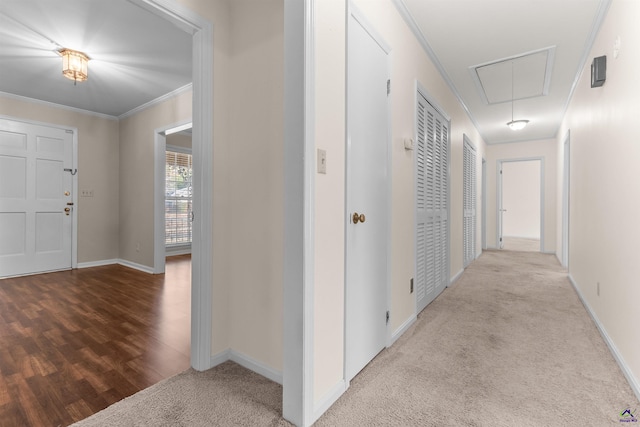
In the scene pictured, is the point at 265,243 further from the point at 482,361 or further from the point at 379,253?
the point at 482,361

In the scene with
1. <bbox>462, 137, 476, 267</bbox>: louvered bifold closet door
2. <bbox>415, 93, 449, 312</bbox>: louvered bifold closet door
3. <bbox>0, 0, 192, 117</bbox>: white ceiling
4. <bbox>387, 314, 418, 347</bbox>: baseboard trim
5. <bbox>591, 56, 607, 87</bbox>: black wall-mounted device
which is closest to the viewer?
<bbox>387, 314, 418, 347</bbox>: baseboard trim

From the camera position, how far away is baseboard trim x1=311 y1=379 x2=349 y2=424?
1.42 metres

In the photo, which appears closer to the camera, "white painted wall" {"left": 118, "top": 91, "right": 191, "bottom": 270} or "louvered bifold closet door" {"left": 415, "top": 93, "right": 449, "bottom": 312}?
"louvered bifold closet door" {"left": 415, "top": 93, "right": 449, "bottom": 312}

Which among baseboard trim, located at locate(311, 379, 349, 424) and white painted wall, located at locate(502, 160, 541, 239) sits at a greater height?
white painted wall, located at locate(502, 160, 541, 239)

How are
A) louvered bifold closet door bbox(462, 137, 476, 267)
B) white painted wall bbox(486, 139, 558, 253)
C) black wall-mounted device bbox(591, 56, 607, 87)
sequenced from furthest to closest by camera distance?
white painted wall bbox(486, 139, 558, 253) → louvered bifold closet door bbox(462, 137, 476, 267) → black wall-mounted device bbox(591, 56, 607, 87)

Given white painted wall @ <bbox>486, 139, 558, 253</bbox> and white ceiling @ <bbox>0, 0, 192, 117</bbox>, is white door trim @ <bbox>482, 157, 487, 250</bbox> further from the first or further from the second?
white ceiling @ <bbox>0, 0, 192, 117</bbox>

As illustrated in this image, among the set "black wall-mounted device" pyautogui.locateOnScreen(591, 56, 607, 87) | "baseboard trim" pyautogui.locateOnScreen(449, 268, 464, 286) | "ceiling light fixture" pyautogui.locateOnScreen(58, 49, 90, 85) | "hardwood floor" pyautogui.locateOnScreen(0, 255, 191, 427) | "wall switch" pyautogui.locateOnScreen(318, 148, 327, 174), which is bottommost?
"hardwood floor" pyautogui.locateOnScreen(0, 255, 191, 427)

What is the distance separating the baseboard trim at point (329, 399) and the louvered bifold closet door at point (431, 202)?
56.1 inches

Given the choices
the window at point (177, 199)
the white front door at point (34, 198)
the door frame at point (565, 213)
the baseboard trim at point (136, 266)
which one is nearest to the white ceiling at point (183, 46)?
the white front door at point (34, 198)

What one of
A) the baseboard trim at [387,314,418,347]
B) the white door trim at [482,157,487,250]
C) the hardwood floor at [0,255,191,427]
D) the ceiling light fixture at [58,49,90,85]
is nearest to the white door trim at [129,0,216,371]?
the hardwood floor at [0,255,191,427]

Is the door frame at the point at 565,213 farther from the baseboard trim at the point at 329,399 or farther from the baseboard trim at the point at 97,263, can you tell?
the baseboard trim at the point at 97,263

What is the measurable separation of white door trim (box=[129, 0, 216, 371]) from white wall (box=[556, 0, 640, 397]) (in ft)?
7.92

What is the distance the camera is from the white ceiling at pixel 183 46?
8.16 feet

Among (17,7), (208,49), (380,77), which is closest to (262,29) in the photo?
(208,49)
